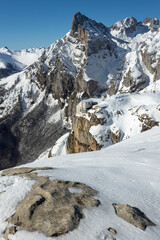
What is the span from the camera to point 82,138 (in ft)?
130

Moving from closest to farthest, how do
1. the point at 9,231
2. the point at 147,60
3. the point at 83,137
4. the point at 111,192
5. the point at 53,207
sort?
the point at 9,231 → the point at 53,207 → the point at 111,192 → the point at 83,137 → the point at 147,60

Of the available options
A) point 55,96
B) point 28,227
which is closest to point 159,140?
point 28,227

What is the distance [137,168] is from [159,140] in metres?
8.75

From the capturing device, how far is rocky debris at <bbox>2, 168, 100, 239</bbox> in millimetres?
6004

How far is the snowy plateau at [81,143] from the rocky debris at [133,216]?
150mm

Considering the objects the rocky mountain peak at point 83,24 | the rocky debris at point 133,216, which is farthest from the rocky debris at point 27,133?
the rocky debris at point 133,216

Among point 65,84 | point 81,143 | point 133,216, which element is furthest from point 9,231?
point 65,84

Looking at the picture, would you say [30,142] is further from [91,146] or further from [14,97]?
[91,146]

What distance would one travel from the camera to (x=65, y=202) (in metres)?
7.20

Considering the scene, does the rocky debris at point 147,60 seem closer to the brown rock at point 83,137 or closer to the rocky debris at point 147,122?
the brown rock at point 83,137

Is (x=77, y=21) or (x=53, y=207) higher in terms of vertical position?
(x=77, y=21)

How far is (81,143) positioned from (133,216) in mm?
33250

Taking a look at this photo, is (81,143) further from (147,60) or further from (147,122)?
(147,60)

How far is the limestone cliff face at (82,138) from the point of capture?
118 feet
